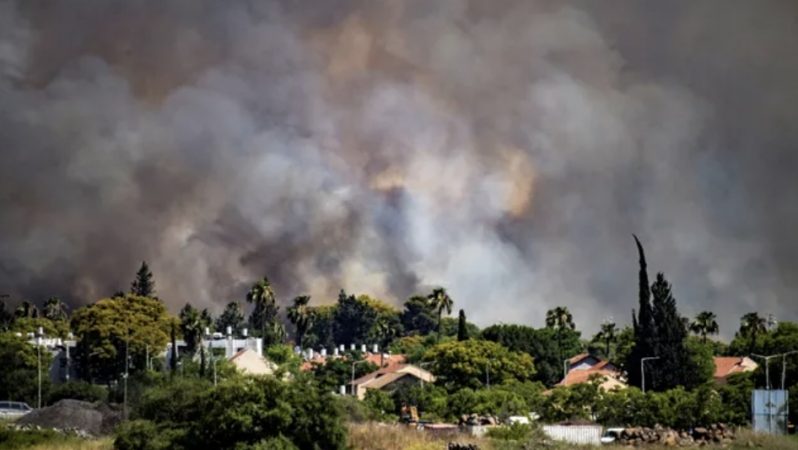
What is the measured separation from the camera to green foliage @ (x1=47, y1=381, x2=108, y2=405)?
63094mm

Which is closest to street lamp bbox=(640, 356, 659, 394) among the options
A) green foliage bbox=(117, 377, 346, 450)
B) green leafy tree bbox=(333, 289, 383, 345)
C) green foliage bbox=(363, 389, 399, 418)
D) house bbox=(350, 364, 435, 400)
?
green foliage bbox=(363, 389, 399, 418)

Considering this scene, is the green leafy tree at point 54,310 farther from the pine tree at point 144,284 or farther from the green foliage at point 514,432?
the green foliage at point 514,432

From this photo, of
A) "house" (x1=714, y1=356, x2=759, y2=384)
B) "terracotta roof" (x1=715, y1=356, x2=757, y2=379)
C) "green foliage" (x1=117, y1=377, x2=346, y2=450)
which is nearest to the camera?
"green foliage" (x1=117, y1=377, x2=346, y2=450)

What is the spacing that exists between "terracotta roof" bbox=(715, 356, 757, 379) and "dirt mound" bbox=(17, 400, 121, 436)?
137 ft

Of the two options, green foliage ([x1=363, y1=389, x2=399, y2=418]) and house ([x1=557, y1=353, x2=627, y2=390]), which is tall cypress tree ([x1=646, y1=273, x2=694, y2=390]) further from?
green foliage ([x1=363, y1=389, x2=399, y2=418])

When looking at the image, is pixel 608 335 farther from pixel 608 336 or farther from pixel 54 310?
pixel 54 310

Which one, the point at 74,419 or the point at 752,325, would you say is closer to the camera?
the point at 74,419

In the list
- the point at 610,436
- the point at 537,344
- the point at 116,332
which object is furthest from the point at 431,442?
the point at 537,344

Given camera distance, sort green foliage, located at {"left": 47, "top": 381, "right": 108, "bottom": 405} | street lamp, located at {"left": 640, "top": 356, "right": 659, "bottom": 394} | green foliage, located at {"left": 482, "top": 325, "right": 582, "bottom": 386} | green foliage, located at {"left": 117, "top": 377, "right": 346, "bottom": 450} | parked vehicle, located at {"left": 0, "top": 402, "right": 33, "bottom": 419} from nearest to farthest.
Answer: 1. green foliage, located at {"left": 117, "top": 377, "right": 346, "bottom": 450}
2. parked vehicle, located at {"left": 0, "top": 402, "right": 33, "bottom": 419}
3. street lamp, located at {"left": 640, "top": 356, "right": 659, "bottom": 394}
4. green foliage, located at {"left": 47, "top": 381, "right": 108, "bottom": 405}
5. green foliage, located at {"left": 482, "top": 325, "right": 582, "bottom": 386}

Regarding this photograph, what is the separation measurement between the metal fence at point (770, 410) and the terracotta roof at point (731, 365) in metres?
31.5

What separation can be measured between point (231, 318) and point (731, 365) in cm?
7889

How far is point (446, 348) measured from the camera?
232 feet

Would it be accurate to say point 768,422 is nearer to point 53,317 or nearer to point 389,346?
point 389,346

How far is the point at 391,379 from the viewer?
75000 mm
